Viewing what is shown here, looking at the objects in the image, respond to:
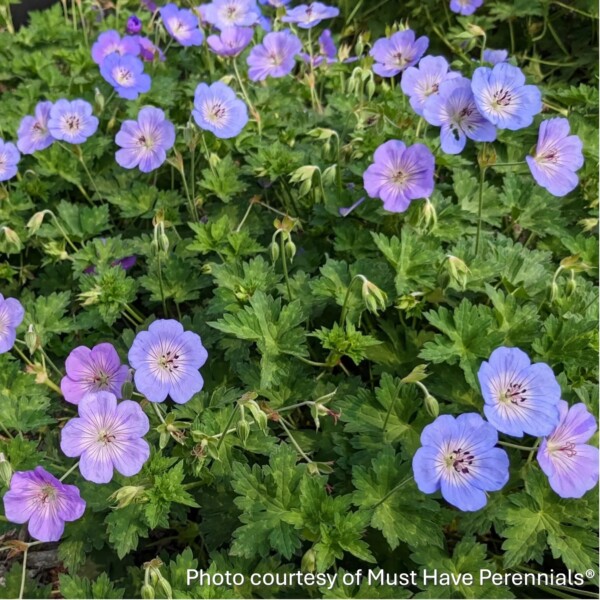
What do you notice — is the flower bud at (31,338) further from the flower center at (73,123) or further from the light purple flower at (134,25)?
the light purple flower at (134,25)

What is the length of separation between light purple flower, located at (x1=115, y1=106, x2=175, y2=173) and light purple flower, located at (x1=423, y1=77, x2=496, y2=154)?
104 cm

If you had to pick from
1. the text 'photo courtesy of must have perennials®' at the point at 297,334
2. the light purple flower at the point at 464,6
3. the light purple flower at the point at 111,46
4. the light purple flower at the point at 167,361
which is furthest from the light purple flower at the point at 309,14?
the light purple flower at the point at 167,361

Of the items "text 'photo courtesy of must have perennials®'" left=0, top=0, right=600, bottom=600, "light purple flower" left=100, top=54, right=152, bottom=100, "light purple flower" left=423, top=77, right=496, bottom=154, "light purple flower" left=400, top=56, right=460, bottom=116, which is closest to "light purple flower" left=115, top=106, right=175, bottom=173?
"text 'photo courtesy of must have perennials®'" left=0, top=0, right=600, bottom=600

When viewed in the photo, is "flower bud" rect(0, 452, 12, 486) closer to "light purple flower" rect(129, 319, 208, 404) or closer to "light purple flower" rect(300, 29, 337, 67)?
"light purple flower" rect(129, 319, 208, 404)

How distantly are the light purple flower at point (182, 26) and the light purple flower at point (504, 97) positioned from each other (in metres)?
1.61

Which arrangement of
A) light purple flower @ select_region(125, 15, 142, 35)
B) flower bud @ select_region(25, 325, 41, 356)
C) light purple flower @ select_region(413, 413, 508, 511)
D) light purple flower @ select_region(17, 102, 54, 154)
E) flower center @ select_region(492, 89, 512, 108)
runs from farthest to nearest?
light purple flower @ select_region(125, 15, 142, 35) < light purple flower @ select_region(17, 102, 54, 154) < flower center @ select_region(492, 89, 512, 108) < flower bud @ select_region(25, 325, 41, 356) < light purple flower @ select_region(413, 413, 508, 511)

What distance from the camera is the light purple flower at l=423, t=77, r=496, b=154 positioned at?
215 cm

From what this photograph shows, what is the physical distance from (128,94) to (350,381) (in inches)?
65.3

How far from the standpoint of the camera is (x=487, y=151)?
214cm

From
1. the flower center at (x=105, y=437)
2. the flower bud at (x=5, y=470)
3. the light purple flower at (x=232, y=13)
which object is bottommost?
the flower bud at (x=5, y=470)

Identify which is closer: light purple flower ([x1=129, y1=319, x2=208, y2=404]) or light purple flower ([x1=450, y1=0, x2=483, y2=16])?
light purple flower ([x1=129, y1=319, x2=208, y2=404])

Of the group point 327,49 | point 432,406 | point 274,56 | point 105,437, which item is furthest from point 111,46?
point 432,406

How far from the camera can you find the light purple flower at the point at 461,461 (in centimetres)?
157

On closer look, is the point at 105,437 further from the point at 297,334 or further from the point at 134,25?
the point at 134,25
